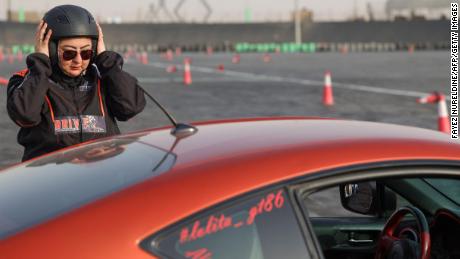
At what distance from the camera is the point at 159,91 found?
76.9ft

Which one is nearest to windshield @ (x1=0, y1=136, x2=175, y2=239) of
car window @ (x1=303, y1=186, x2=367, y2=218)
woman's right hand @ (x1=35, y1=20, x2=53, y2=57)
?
woman's right hand @ (x1=35, y1=20, x2=53, y2=57)

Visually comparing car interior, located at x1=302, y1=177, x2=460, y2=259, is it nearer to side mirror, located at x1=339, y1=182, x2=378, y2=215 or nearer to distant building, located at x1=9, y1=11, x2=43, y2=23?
side mirror, located at x1=339, y1=182, x2=378, y2=215

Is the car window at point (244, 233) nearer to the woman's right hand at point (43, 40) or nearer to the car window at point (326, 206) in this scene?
the woman's right hand at point (43, 40)

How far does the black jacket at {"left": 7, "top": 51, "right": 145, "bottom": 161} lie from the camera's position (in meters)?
4.59

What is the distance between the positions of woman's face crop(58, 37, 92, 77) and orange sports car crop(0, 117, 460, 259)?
1.24 meters

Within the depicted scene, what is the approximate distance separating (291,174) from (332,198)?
5598mm

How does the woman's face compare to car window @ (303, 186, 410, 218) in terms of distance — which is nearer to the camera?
the woman's face

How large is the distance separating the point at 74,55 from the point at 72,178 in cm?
185

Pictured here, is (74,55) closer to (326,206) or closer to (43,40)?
(43,40)

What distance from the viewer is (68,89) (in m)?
4.74

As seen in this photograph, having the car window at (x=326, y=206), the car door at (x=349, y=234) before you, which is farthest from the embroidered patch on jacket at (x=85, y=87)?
the car window at (x=326, y=206)

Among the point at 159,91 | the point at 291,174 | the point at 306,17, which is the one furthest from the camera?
the point at 306,17

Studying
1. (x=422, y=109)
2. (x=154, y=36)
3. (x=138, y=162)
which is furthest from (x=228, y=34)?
(x=138, y=162)

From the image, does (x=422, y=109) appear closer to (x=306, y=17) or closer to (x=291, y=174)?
(x=291, y=174)
